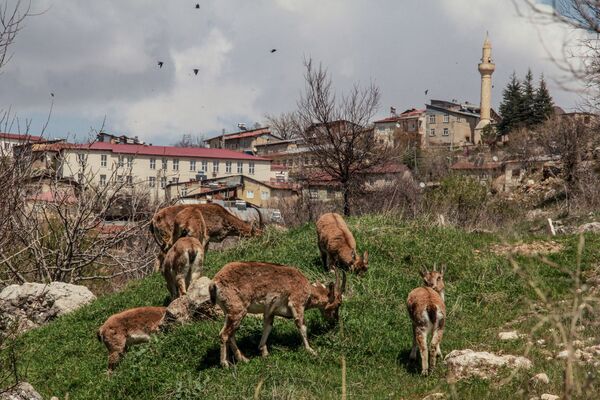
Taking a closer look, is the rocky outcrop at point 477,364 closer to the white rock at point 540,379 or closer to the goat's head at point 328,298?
the white rock at point 540,379

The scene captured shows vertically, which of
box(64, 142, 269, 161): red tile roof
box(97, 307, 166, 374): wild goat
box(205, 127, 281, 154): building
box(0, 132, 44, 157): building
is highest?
box(205, 127, 281, 154): building

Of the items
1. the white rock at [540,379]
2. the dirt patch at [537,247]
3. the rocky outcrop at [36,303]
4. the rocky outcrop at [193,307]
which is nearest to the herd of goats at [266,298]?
the rocky outcrop at [193,307]

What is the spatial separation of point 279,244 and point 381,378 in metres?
8.19

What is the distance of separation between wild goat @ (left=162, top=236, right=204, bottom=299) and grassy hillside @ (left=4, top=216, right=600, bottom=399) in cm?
147

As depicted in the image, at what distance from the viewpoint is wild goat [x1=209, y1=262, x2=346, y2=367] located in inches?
418

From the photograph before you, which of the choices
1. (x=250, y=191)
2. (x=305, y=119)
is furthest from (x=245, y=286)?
(x=250, y=191)

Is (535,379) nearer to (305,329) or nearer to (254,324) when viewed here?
(305,329)

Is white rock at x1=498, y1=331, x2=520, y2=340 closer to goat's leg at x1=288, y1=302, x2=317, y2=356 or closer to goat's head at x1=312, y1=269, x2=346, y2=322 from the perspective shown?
goat's head at x1=312, y1=269, x2=346, y2=322

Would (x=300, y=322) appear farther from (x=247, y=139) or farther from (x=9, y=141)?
(x=247, y=139)

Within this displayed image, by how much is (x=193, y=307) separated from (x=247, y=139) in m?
104

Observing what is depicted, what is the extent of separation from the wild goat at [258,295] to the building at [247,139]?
9781cm

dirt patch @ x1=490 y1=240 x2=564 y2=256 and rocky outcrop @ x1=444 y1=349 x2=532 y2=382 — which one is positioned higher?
dirt patch @ x1=490 y1=240 x2=564 y2=256

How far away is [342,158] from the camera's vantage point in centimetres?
3706

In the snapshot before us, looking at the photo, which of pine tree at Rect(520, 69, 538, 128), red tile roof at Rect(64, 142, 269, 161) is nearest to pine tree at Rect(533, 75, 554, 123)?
pine tree at Rect(520, 69, 538, 128)
